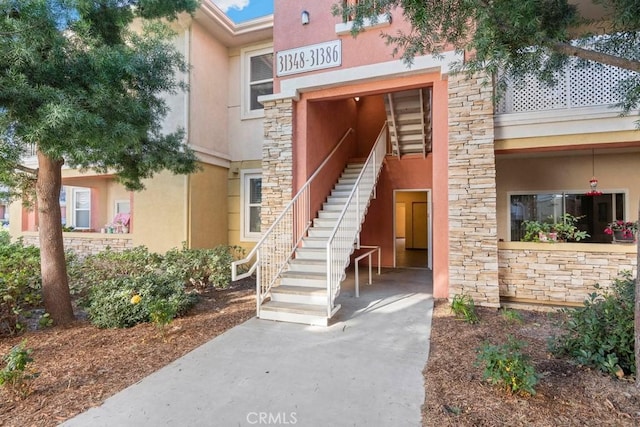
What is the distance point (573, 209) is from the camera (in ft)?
25.8

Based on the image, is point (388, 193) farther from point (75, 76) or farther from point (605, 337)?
point (75, 76)

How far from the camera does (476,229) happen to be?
5434 mm

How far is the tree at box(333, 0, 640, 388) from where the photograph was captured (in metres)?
2.88

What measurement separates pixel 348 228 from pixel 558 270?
3.78 metres

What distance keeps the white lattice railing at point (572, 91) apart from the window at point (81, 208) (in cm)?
1344

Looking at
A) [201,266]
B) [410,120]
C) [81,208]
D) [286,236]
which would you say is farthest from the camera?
[81,208]

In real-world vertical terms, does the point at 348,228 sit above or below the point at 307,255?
above

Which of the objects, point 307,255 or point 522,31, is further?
point 307,255

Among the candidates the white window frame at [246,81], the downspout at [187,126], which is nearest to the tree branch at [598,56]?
the white window frame at [246,81]

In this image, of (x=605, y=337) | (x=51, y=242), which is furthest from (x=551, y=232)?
(x=51, y=242)

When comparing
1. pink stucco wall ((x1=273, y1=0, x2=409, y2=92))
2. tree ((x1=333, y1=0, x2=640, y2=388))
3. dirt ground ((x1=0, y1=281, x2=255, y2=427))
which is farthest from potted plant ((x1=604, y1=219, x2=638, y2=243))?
dirt ground ((x1=0, y1=281, x2=255, y2=427))

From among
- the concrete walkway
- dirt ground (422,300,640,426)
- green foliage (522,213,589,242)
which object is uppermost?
green foliage (522,213,589,242)

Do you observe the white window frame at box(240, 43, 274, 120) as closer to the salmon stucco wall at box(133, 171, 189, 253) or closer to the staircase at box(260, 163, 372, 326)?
the salmon stucco wall at box(133, 171, 189, 253)

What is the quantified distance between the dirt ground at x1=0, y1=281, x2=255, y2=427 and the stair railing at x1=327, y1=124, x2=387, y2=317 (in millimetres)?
1473
